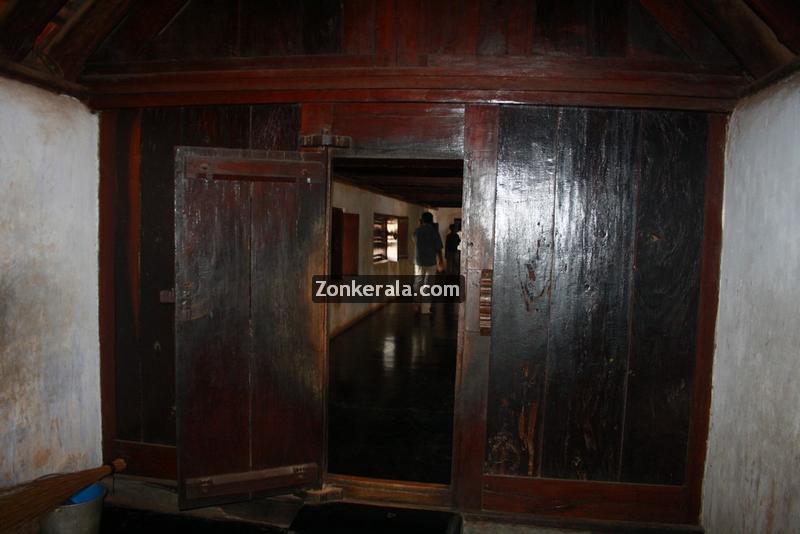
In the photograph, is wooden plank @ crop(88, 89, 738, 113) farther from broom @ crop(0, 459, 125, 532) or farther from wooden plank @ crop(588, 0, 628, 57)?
broom @ crop(0, 459, 125, 532)

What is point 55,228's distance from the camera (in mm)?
2596

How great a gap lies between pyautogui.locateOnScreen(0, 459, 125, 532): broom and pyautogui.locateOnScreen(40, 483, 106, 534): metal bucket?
0.14 feet

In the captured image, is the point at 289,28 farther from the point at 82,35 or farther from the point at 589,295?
the point at 589,295

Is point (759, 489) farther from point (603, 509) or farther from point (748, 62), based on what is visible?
point (748, 62)

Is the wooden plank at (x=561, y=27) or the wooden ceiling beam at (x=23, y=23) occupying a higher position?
the wooden plank at (x=561, y=27)

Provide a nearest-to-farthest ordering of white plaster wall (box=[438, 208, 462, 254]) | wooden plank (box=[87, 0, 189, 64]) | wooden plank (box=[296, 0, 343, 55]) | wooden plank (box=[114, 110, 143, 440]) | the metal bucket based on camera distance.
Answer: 1. the metal bucket
2. wooden plank (box=[296, 0, 343, 55])
3. wooden plank (box=[87, 0, 189, 64])
4. wooden plank (box=[114, 110, 143, 440])
5. white plaster wall (box=[438, 208, 462, 254])

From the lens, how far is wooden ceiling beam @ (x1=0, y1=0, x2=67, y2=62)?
7.10 feet

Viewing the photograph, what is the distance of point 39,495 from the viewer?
7.68ft

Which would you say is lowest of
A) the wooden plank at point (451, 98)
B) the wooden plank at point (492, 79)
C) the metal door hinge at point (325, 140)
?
the metal door hinge at point (325, 140)

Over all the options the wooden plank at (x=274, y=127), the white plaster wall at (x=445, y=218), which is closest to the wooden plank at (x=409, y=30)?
the wooden plank at (x=274, y=127)

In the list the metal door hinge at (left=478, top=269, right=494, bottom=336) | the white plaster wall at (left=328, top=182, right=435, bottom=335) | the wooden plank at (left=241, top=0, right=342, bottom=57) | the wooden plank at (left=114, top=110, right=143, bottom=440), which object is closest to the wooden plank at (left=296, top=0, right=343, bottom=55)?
the wooden plank at (left=241, top=0, right=342, bottom=57)

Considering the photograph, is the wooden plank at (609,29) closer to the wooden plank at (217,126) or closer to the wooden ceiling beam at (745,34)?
the wooden ceiling beam at (745,34)

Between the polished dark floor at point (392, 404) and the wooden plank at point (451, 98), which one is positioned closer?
the wooden plank at point (451, 98)

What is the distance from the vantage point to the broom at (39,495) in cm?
222
